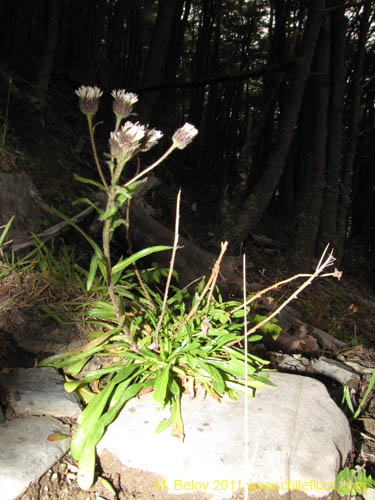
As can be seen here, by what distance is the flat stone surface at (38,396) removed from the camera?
4.46 feet

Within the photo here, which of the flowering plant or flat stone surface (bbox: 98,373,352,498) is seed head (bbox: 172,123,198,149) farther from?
flat stone surface (bbox: 98,373,352,498)

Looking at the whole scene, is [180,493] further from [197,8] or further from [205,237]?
[197,8]

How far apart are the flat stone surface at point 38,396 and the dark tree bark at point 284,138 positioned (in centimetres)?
293

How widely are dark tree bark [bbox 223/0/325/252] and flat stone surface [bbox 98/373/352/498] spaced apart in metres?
2.79

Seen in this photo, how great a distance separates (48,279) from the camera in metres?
1.90

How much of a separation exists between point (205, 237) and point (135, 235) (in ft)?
6.57

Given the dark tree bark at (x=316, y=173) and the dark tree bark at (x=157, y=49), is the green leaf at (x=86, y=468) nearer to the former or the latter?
the dark tree bark at (x=316, y=173)

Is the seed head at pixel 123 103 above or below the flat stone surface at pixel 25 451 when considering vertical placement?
above

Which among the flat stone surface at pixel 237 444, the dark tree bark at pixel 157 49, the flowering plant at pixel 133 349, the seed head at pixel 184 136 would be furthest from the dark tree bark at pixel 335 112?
the seed head at pixel 184 136

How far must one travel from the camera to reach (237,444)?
1.22 metres

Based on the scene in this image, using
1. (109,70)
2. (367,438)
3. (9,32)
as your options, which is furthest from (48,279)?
(9,32)

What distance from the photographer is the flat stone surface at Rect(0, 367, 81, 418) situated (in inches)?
53.6

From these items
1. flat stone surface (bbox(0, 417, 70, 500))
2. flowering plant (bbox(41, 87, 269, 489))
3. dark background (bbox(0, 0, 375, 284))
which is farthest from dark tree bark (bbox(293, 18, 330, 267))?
flat stone surface (bbox(0, 417, 70, 500))

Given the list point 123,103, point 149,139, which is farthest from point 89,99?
point 149,139
